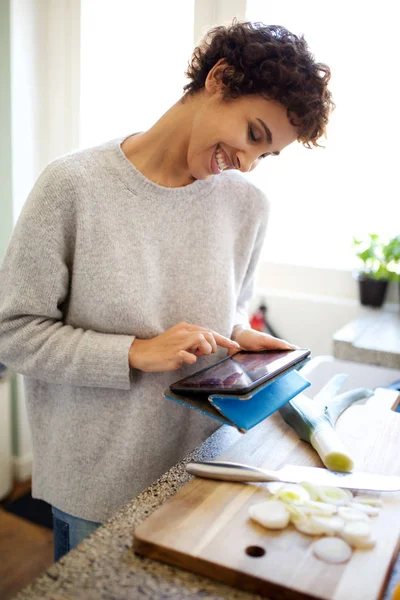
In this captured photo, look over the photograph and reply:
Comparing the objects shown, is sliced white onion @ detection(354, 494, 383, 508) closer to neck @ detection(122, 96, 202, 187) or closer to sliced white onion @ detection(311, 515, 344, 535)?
sliced white onion @ detection(311, 515, 344, 535)

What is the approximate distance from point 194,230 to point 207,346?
0.27 metres

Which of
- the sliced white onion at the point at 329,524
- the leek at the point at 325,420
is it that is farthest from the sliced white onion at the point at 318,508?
the leek at the point at 325,420

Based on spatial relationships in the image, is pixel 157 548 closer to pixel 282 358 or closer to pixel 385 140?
pixel 282 358

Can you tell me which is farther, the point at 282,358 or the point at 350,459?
the point at 282,358

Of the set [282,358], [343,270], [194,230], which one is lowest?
[343,270]

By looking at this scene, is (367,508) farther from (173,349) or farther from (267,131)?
→ (267,131)

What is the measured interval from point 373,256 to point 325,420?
1095mm

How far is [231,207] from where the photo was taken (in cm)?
107

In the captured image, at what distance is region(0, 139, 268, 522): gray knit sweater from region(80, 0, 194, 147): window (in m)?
1.20

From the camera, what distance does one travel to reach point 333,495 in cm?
68

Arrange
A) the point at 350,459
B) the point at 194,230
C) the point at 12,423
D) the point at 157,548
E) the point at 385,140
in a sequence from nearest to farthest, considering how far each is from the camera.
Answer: the point at 157,548, the point at 350,459, the point at 194,230, the point at 385,140, the point at 12,423

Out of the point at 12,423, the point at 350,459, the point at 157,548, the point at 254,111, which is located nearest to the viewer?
the point at 157,548

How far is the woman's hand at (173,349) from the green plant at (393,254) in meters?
1.16

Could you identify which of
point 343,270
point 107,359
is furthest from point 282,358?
point 343,270
